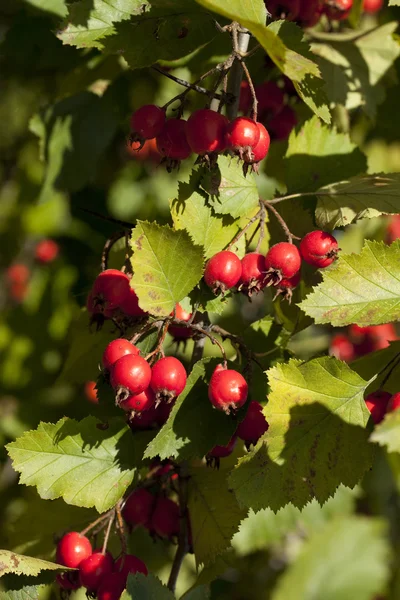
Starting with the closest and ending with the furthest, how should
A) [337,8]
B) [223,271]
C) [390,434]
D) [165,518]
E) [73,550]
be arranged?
1. [390,434]
2. [223,271]
3. [73,550]
4. [165,518]
5. [337,8]

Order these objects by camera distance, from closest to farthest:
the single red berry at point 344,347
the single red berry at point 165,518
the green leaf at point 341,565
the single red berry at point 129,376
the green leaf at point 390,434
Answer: the green leaf at point 390,434, the single red berry at point 129,376, the single red berry at point 165,518, the single red berry at point 344,347, the green leaf at point 341,565

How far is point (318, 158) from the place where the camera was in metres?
1.64

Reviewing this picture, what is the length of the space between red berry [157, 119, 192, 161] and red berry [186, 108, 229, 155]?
0.08 m

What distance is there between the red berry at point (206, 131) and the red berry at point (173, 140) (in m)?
0.08

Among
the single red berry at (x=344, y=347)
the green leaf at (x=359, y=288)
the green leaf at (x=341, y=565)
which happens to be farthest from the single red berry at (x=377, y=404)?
the green leaf at (x=341, y=565)

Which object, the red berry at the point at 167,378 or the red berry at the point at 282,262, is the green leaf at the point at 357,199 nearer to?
the red berry at the point at 282,262

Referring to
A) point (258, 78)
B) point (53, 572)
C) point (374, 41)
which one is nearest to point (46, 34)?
point (258, 78)

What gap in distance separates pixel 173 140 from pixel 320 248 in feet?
1.16

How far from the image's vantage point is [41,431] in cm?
133

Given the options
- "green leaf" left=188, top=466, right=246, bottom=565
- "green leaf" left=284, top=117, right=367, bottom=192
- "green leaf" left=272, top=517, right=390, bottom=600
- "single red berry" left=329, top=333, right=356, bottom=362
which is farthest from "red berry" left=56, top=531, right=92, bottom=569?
"green leaf" left=272, top=517, right=390, bottom=600

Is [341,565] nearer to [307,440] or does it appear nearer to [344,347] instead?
[344,347]

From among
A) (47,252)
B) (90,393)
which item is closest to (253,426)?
(90,393)

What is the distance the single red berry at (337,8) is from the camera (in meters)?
1.81

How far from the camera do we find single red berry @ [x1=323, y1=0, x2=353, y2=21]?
181cm
